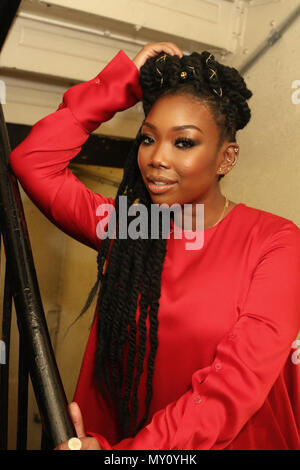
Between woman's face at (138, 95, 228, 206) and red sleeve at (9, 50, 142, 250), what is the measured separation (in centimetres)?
23

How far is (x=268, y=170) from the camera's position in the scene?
1.59m

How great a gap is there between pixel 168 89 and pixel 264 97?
2.27 ft

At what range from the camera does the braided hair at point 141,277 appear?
1112mm

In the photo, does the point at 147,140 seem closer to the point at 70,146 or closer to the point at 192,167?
the point at 192,167

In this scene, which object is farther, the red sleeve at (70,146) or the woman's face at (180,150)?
the red sleeve at (70,146)

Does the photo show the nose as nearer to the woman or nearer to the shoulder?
the woman

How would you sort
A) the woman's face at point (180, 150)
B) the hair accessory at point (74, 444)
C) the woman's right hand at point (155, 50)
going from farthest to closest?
the woman's right hand at point (155, 50), the woman's face at point (180, 150), the hair accessory at point (74, 444)

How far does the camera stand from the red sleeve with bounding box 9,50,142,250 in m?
1.27

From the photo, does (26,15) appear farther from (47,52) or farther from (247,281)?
(247,281)

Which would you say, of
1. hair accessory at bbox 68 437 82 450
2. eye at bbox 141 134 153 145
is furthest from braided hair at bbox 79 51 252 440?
hair accessory at bbox 68 437 82 450

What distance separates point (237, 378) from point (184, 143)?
590 mm

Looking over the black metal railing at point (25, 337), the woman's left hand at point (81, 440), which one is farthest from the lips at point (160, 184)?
the woman's left hand at point (81, 440)

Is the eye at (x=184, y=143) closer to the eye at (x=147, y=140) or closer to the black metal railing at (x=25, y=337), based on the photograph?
the eye at (x=147, y=140)
